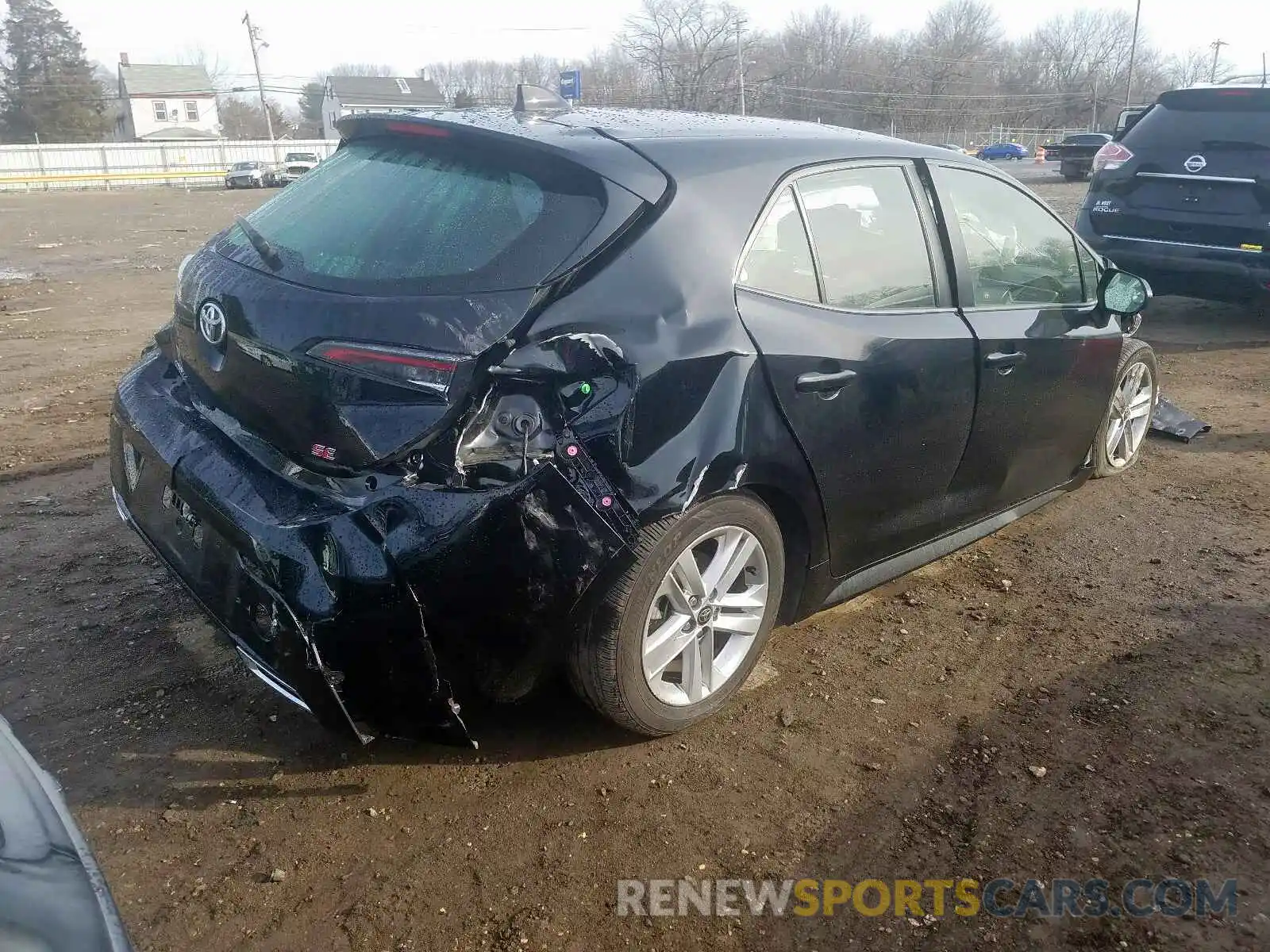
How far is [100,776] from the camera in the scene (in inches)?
107

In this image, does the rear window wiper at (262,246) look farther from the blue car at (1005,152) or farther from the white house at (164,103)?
the white house at (164,103)

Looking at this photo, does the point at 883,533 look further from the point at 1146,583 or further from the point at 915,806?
the point at 1146,583

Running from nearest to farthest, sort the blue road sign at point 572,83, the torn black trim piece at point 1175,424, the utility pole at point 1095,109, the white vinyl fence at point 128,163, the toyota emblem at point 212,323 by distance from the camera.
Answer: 1. the toyota emblem at point 212,323
2. the torn black trim piece at point 1175,424
3. the blue road sign at point 572,83
4. the white vinyl fence at point 128,163
5. the utility pole at point 1095,109

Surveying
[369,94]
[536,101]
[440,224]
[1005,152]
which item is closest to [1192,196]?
[536,101]

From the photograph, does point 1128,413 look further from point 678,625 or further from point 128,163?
point 128,163

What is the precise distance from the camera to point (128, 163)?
157 ft

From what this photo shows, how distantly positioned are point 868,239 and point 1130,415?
257 cm

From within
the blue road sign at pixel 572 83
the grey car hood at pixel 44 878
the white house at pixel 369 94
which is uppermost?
the white house at pixel 369 94

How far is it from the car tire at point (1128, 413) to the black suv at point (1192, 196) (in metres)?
2.87

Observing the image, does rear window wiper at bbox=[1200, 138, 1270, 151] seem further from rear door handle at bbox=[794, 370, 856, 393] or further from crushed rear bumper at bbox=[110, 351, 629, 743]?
crushed rear bumper at bbox=[110, 351, 629, 743]

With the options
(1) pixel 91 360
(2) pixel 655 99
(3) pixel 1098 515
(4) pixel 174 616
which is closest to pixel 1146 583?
(3) pixel 1098 515

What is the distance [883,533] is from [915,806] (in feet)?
3.17

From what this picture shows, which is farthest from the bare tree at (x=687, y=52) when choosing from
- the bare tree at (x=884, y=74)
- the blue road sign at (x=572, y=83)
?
the blue road sign at (x=572, y=83)

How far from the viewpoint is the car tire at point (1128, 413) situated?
4.86m
